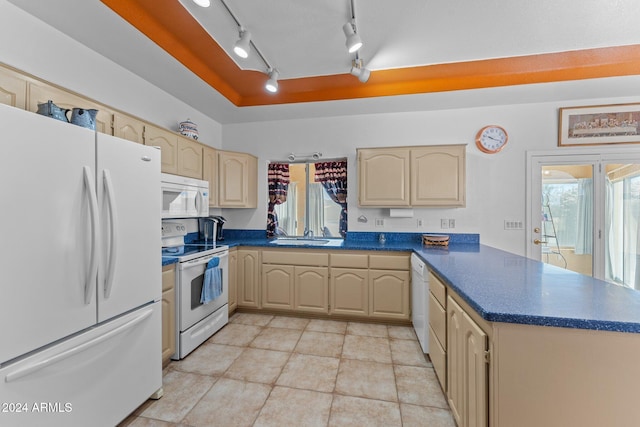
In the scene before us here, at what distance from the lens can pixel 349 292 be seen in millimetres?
2896

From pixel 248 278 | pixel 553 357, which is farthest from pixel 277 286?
pixel 553 357

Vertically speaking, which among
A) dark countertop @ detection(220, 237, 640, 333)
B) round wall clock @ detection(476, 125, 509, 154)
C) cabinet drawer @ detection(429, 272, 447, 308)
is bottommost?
cabinet drawer @ detection(429, 272, 447, 308)

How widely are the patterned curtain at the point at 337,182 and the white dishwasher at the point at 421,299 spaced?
1129 mm

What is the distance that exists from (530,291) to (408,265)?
1.52 m

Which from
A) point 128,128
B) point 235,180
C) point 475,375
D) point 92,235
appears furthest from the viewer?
point 235,180

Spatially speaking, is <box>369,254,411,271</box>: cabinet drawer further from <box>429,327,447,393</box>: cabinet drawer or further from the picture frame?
the picture frame

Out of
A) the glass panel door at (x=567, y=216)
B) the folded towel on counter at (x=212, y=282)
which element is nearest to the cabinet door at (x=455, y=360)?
the folded towel on counter at (x=212, y=282)

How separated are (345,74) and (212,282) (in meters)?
2.42

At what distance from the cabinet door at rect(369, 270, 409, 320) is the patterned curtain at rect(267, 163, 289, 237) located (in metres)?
1.60

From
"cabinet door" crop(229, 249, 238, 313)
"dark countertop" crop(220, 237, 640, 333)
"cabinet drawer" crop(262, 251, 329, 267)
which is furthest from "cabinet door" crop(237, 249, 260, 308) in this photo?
"dark countertop" crop(220, 237, 640, 333)

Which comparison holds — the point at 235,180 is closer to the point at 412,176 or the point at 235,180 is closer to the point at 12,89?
the point at 12,89

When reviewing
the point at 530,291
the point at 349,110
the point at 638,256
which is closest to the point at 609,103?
the point at 638,256

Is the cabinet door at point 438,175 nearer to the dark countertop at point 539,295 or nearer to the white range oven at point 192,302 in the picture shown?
the dark countertop at point 539,295

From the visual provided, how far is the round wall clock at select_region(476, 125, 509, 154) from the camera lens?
3.04m
